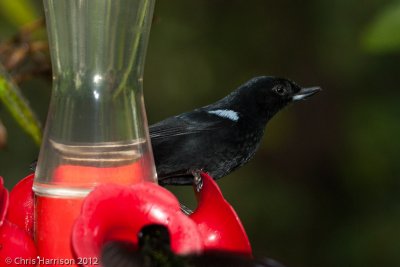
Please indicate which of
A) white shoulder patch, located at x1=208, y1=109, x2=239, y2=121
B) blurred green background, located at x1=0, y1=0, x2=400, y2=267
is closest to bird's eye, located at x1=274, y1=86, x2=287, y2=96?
white shoulder patch, located at x1=208, y1=109, x2=239, y2=121

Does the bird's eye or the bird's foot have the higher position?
the bird's foot

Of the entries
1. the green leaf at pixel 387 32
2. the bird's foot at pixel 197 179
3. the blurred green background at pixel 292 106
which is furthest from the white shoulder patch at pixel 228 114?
the blurred green background at pixel 292 106

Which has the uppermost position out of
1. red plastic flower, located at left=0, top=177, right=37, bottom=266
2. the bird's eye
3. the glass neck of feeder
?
the glass neck of feeder

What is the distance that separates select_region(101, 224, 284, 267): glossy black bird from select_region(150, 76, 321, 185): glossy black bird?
135 centimetres

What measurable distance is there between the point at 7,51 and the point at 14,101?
38.3 inches

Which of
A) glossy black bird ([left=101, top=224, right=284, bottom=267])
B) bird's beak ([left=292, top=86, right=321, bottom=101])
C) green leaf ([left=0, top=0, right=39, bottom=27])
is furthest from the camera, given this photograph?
bird's beak ([left=292, top=86, right=321, bottom=101])

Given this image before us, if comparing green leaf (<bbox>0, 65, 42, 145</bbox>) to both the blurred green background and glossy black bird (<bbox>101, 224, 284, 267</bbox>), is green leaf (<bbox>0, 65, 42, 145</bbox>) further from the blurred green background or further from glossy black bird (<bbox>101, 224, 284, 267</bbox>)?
the blurred green background

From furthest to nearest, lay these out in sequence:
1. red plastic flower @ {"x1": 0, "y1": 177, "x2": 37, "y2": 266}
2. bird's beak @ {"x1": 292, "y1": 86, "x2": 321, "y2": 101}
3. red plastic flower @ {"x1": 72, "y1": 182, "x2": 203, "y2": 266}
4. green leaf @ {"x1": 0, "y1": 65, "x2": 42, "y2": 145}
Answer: bird's beak @ {"x1": 292, "y1": 86, "x2": 321, "y2": 101} → green leaf @ {"x1": 0, "y1": 65, "x2": 42, "y2": 145} → red plastic flower @ {"x1": 0, "y1": 177, "x2": 37, "y2": 266} → red plastic flower @ {"x1": 72, "y1": 182, "x2": 203, "y2": 266}

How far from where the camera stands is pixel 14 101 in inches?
118

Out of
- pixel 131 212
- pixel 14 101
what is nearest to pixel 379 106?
pixel 14 101

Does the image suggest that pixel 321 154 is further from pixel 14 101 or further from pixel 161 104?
pixel 14 101

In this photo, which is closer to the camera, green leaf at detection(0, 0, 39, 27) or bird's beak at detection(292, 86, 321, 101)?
green leaf at detection(0, 0, 39, 27)

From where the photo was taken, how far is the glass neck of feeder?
2545 mm

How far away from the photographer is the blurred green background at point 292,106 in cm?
796
